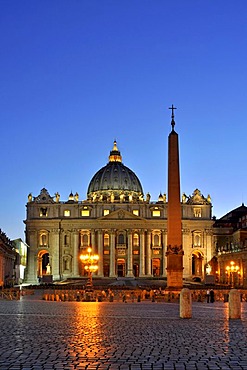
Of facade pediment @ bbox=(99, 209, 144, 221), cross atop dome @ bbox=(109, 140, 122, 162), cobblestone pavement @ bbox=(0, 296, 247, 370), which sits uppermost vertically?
cross atop dome @ bbox=(109, 140, 122, 162)

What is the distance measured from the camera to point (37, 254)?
126438mm

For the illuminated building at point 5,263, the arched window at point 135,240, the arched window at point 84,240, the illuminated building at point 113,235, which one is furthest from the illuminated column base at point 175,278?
the arched window at point 84,240

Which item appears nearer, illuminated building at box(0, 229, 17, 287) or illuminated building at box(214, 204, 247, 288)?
illuminated building at box(0, 229, 17, 287)

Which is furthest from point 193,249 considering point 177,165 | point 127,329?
point 127,329

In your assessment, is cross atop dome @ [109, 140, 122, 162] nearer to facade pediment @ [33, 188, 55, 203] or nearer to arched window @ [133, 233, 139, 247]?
facade pediment @ [33, 188, 55, 203]

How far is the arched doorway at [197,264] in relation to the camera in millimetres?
128212

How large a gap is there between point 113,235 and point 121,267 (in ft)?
22.6

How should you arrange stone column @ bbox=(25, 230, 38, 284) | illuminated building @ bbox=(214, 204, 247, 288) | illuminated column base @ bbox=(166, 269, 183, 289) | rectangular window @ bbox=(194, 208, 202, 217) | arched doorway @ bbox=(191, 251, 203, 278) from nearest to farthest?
illuminated column base @ bbox=(166, 269, 183, 289) → illuminated building @ bbox=(214, 204, 247, 288) → stone column @ bbox=(25, 230, 38, 284) → arched doorway @ bbox=(191, 251, 203, 278) → rectangular window @ bbox=(194, 208, 202, 217)

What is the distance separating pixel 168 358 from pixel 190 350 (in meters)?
1.25

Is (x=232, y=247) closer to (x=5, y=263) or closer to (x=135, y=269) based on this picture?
(x=5, y=263)

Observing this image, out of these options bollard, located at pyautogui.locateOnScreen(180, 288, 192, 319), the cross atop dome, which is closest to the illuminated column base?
bollard, located at pyautogui.locateOnScreen(180, 288, 192, 319)

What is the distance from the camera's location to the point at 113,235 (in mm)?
126125

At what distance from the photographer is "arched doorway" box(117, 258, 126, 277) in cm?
12781

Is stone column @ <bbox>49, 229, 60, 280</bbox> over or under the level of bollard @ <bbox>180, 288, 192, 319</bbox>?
over
